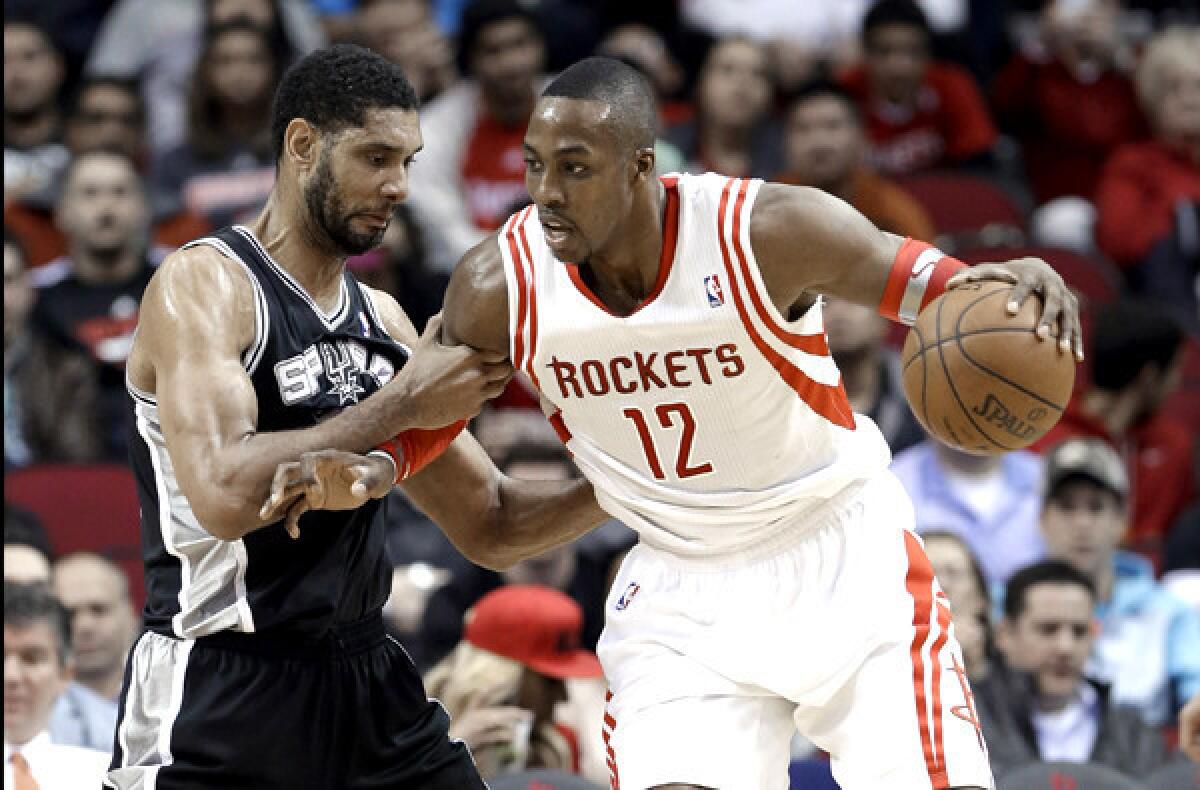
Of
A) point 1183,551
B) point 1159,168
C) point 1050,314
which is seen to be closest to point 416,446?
point 1050,314

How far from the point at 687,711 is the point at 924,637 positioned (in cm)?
54

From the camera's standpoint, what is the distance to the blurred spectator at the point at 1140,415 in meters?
7.68

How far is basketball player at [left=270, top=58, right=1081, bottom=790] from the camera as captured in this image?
4.11 m

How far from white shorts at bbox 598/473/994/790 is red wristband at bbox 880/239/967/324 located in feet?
1.77

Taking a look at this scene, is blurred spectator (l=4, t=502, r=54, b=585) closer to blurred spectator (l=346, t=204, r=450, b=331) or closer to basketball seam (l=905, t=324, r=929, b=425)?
blurred spectator (l=346, t=204, r=450, b=331)

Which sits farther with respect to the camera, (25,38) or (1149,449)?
(25,38)

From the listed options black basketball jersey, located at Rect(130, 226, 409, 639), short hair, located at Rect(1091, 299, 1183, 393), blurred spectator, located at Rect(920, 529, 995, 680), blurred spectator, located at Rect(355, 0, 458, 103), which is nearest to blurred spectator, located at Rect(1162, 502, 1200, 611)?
short hair, located at Rect(1091, 299, 1183, 393)

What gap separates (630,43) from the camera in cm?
1008

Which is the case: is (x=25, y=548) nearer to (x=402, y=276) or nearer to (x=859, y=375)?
(x=402, y=276)

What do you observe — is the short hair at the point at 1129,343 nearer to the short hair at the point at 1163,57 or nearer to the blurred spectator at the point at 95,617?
the short hair at the point at 1163,57

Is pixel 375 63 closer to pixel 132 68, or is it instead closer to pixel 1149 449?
pixel 1149 449

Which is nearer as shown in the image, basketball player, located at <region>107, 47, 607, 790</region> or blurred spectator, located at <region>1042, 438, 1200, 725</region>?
basketball player, located at <region>107, 47, 607, 790</region>

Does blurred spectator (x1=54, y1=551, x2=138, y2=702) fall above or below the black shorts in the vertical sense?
Answer: below

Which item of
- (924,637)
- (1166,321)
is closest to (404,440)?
(924,637)
